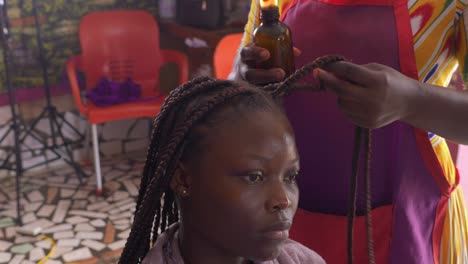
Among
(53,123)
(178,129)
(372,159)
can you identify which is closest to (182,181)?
(178,129)

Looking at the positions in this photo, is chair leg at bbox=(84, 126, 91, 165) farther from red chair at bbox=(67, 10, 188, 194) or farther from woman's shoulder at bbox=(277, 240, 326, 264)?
woman's shoulder at bbox=(277, 240, 326, 264)

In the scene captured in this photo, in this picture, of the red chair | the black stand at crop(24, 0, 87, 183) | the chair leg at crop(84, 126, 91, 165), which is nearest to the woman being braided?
the red chair

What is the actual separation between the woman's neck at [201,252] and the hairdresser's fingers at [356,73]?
0.98ft

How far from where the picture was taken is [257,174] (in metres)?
0.71

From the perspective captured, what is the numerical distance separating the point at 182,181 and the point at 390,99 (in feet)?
0.99

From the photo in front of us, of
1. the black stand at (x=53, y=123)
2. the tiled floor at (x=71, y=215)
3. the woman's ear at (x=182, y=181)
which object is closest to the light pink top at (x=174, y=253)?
the woman's ear at (x=182, y=181)

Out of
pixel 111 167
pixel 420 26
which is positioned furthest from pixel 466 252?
pixel 111 167

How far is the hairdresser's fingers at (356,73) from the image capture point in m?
0.69

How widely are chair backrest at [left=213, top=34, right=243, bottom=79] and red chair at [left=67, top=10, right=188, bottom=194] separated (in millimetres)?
667

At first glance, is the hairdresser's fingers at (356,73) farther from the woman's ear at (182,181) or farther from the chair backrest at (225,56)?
the chair backrest at (225,56)

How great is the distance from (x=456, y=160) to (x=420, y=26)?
1.12m

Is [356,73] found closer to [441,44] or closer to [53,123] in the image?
[441,44]

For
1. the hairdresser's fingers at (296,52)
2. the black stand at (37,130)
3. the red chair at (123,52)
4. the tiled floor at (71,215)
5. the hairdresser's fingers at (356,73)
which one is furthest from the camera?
the red chair at (123,52)

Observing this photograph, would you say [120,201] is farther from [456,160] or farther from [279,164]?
[279,164]
